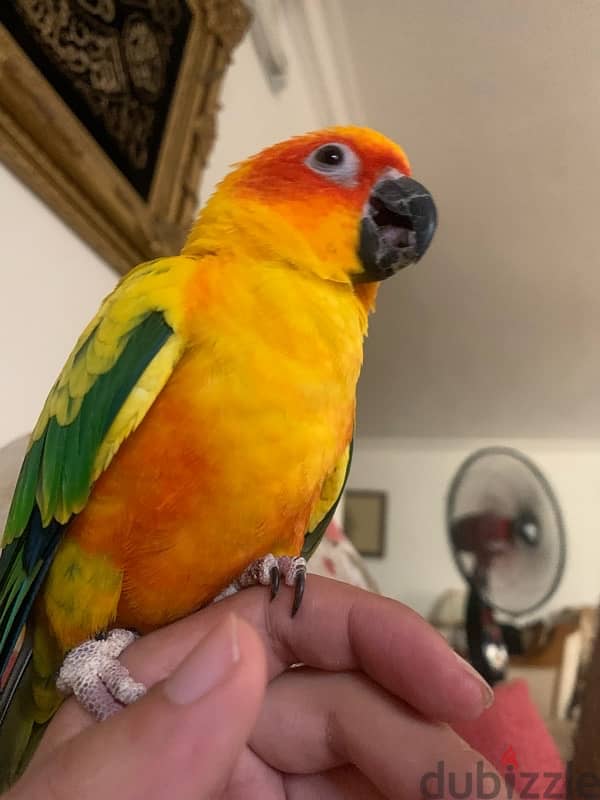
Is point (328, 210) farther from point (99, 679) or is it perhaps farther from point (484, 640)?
point (484, 640)

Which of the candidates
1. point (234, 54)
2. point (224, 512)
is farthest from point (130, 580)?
point (234, 54)

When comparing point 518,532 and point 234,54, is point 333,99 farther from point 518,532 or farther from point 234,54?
point 518,532

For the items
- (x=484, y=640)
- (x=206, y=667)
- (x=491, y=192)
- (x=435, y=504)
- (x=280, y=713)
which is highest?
(x=206, y=667)

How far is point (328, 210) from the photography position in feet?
2.14

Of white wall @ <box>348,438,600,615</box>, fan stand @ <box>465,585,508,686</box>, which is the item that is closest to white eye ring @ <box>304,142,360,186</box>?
fan stand @ <box>465,585,508,686</box>

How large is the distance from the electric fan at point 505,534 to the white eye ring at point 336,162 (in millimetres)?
2437

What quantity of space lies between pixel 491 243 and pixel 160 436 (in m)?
1.99

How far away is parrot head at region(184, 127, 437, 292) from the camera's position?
63cm

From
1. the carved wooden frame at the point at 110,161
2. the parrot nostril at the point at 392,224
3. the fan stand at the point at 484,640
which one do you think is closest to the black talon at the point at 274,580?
the parrot nostril at the point at 392,224

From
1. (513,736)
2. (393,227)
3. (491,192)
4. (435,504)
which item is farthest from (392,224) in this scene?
(435,504)

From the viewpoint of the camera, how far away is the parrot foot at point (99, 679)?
0.49 meters

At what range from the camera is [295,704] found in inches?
22.5

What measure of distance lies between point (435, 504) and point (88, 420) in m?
3.86

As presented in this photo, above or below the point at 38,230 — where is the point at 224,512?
below
